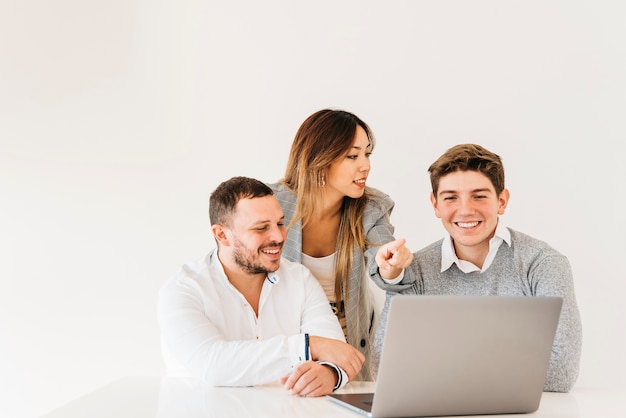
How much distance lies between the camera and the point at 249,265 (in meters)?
2.21

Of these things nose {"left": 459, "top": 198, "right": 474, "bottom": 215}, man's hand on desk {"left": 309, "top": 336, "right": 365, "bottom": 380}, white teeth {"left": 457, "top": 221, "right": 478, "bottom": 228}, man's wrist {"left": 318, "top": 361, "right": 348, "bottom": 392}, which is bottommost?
man's wrist {"left": 318, "top": 361, "right": 348, "bottom": 392}

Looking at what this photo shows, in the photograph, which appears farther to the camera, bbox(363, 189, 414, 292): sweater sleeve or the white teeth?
bbox(363, 189, 414, 292): sweater sleeve

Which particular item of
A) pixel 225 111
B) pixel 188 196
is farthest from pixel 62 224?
pixel 225 111

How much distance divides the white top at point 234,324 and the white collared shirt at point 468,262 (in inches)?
15.6

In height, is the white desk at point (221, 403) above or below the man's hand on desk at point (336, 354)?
below

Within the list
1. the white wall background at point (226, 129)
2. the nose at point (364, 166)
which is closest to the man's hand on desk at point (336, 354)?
the nose at point (364, 166)

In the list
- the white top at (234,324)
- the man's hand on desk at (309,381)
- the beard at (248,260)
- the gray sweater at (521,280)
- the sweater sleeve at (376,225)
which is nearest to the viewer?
the man's hand on desk at (309,381)

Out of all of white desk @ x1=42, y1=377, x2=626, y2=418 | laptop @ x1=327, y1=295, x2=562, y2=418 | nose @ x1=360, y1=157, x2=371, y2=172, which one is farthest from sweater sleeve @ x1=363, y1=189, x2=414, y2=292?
laptop @ x1=327, y1=295, x2=562, y2=418

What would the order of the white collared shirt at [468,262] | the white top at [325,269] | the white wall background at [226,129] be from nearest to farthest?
1. the white collared shirt at [468,262]
2. the white top at [325,269]
3. the white wall background at [226,129]

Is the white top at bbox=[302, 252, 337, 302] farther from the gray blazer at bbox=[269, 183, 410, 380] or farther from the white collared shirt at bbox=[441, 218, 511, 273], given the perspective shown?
the white collared shirt at bbox=[441, 218, 511, 273]

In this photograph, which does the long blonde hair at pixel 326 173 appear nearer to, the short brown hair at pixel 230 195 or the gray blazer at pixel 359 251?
the gray blazer at pixel 359 251

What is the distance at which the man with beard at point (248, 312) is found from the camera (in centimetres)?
191

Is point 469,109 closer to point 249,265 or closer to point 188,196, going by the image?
point 188,196

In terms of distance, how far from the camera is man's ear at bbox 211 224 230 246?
226cm
